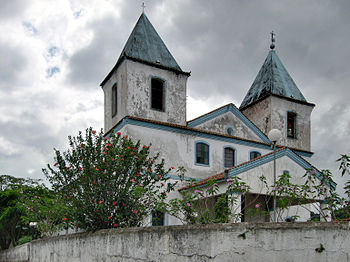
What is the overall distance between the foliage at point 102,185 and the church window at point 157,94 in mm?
11341

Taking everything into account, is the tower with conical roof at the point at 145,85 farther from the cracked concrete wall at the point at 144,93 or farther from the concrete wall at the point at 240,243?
the concrete wall at the point at 240,243

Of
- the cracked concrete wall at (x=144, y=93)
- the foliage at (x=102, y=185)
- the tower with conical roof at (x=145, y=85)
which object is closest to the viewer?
the foliage at (x=102, y=185)

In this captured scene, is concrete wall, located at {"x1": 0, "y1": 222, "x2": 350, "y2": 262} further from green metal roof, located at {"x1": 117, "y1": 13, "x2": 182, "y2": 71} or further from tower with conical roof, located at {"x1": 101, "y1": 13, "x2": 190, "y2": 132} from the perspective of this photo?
green metal roof, located at {"x1": 117, "y1": 13, "x2": 182, "y2": 71}

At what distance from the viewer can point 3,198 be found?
23.8 meters

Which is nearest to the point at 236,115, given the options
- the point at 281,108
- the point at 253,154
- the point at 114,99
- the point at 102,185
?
the point at 253,154

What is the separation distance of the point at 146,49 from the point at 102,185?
1420 centimetres

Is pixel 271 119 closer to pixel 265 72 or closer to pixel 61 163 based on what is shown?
pixel 265 72

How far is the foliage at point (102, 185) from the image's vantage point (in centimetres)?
819

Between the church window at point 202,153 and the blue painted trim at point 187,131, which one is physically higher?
the blue painted trim at point 187,131

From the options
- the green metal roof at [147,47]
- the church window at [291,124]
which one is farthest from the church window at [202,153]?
the church window at [291,124]

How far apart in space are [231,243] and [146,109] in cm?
1546

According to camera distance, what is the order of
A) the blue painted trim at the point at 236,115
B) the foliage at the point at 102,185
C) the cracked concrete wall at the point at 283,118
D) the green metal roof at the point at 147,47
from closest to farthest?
the foliage at the point at 102,185
the green metal roof at the point at 147,47
the blue painted trim at the point at 236,115
the cracked concrete wall at the point at 283,118

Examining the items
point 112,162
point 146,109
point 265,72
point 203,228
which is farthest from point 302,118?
point 203,228

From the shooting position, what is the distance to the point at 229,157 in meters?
21.4
